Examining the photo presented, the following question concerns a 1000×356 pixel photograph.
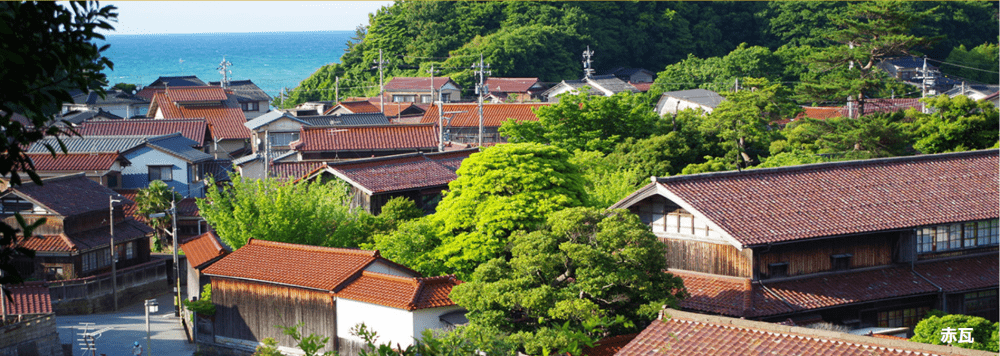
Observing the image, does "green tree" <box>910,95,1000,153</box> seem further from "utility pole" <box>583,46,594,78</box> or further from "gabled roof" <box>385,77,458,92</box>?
"utility pole" <box>583,46,594,78</box>

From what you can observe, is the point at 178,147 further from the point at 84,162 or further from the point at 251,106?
the point at 251,106

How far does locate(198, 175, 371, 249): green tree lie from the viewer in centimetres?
2547

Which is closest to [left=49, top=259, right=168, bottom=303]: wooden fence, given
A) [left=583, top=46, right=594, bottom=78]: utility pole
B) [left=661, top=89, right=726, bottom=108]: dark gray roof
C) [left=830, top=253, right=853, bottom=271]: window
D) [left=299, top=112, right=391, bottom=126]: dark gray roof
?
[left=299, top=112, right=391, bottom=126]: dark gray roof

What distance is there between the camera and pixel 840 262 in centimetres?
2008

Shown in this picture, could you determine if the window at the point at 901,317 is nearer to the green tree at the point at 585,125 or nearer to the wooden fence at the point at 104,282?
the green tree at the point at 585,125

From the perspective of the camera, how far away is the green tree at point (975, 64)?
80.3m

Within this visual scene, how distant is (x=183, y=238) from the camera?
36219mm

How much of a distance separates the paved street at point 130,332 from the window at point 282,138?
55.3 feet

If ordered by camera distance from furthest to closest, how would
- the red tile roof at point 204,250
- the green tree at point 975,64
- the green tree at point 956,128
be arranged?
the green tree at point 975,64, the green tree at point 956,128, the red tile roof at point 204,250

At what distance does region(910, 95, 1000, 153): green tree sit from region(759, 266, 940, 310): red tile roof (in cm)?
1221

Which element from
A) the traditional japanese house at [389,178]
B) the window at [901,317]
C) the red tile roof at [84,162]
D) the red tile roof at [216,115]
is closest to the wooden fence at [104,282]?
the traditional japanese house at [389,178]

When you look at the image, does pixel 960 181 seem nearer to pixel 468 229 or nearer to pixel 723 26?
pixel 468 229

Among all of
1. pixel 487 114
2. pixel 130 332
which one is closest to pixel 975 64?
pixel 487 114

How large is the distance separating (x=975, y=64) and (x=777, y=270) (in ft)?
241
